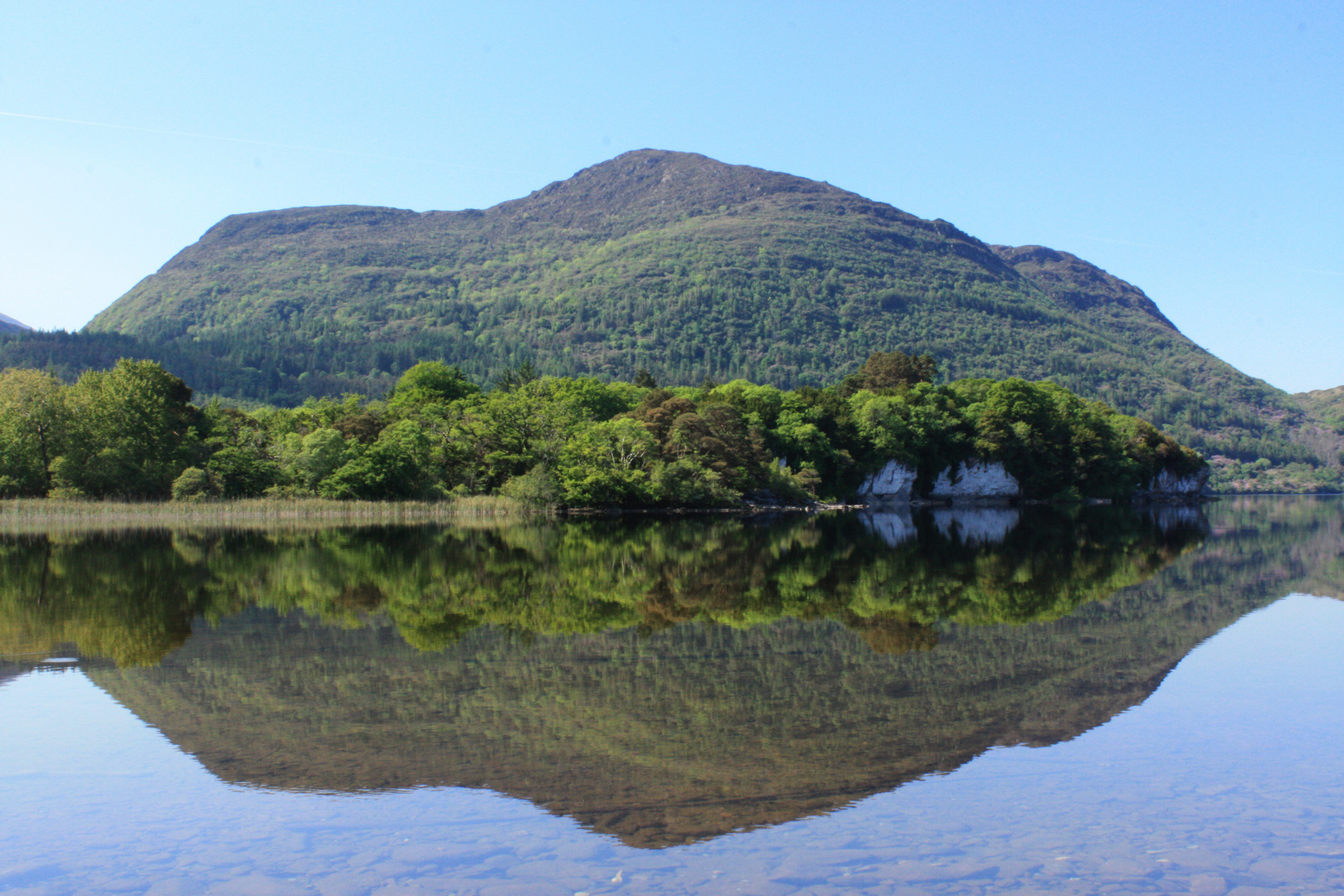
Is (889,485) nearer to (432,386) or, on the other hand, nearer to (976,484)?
(976,484)

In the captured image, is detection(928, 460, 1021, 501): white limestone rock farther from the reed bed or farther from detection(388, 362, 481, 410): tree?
the reed bed

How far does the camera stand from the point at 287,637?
15.5 metres

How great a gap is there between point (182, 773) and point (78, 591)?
1424cm

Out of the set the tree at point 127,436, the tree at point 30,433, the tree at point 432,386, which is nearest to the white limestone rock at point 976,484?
the tree at point 432,386

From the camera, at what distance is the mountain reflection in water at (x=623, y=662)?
9102 mm

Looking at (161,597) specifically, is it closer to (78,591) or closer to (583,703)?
(78,591)

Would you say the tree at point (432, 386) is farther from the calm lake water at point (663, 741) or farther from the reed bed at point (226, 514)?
the calm lake water at point (663, 741)

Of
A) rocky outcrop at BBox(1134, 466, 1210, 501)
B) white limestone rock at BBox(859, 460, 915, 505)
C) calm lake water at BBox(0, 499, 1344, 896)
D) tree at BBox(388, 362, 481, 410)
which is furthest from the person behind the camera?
rocky outcrop at BBox(1134, 466, 1210, 501)

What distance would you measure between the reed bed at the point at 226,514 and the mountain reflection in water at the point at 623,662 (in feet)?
65.8

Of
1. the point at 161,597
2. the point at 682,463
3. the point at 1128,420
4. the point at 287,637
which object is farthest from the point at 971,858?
the point at 1128,420

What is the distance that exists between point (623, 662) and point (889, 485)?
3226 inches

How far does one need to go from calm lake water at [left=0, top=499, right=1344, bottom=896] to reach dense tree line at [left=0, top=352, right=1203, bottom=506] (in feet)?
130

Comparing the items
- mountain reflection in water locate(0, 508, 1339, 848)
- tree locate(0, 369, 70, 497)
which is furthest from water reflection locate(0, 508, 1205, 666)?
tree locate(0, 369, 70, 497)

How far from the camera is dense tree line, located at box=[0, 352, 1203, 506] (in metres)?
58.0
